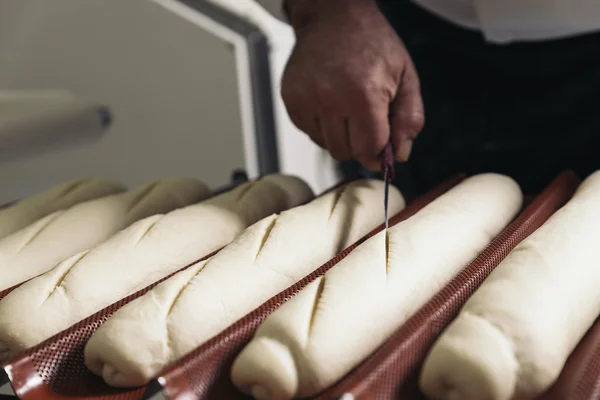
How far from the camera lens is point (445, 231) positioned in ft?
3.22

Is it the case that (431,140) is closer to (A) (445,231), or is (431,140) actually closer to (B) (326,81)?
(B) (326,81)

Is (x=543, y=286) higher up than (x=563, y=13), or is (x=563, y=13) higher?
(x=563, y=13)

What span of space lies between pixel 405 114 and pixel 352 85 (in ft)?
0.47

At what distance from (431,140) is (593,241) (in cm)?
83

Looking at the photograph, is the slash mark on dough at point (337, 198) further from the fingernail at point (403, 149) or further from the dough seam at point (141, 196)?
the dough seam at point (141, 196)

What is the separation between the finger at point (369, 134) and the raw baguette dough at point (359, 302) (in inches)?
6.3

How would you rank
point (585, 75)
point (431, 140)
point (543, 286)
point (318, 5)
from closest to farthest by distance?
1. point (543, 286)
2. point (318, 5)
3. point (585, 75)
4. point (431, 140)

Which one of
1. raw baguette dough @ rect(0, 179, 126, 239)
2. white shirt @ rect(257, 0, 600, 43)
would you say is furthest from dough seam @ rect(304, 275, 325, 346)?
white shirt @ rect(257, 0, 600, 43)

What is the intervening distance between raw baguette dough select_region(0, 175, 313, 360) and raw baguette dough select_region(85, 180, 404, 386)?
11 cm

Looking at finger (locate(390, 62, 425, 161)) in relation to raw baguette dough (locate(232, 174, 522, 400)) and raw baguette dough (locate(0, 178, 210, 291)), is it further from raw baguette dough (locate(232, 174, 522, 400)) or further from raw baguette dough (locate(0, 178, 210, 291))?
raw baguette dough (locate(0, 178, 210, 291))

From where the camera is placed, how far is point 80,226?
46.1 inches

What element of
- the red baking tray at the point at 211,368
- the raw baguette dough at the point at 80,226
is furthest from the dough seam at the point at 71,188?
the red baking tray at the point at 211,368

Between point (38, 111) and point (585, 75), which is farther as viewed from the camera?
point (38, 111)

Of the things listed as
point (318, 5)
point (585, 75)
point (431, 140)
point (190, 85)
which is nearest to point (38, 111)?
point (190, 85)
